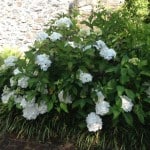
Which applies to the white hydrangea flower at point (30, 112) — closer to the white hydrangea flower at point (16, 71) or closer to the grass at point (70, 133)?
the grass at point (70, 133)

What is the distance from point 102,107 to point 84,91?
0.25 meters

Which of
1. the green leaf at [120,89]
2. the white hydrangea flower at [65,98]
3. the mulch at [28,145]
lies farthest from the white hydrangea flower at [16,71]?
the green leaf at [120,89]

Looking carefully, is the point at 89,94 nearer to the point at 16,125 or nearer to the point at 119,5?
the point at 16,125

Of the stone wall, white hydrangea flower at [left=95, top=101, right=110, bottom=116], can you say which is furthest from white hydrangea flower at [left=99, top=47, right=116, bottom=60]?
the stone wall

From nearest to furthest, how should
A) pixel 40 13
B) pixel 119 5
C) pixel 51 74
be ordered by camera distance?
pixel 51 74, pixel 40 13, pixel 119 5

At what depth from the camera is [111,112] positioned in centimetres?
459

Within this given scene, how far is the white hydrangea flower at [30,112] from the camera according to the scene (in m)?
4.87

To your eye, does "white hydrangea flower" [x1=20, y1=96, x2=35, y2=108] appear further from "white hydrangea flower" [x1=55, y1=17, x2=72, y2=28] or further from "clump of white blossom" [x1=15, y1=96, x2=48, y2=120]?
"white hydrangea flower" [x1=55, y1=17, x2=72, y2=28]

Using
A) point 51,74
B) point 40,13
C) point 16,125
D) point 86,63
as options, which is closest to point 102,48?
point 86,63

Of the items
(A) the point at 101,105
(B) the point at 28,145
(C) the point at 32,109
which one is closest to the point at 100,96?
(A) the point at 101,105

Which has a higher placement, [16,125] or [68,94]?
[68,94]

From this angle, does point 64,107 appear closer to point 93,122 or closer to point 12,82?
point 93,122

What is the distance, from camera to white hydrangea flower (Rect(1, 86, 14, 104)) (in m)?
5.10

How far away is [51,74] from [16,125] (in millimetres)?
678
